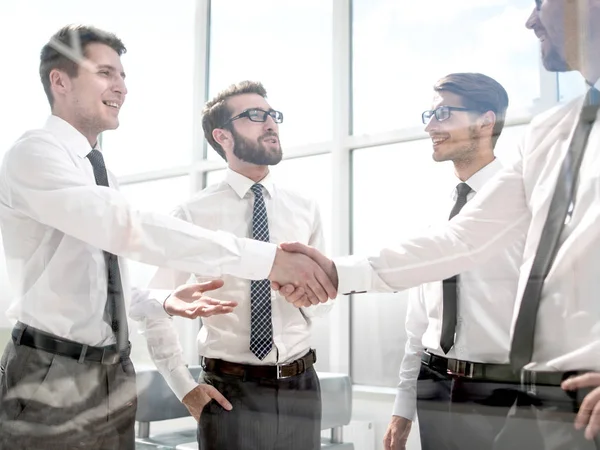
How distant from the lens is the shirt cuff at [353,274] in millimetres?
1142

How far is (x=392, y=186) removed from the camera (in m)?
1.14

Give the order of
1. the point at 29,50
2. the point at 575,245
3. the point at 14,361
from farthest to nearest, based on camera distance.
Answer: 1. the point at 29,50
2. the point at 14,361
3. the point at 575,245

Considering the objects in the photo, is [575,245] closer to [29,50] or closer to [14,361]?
[14,361]

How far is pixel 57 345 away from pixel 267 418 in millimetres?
442

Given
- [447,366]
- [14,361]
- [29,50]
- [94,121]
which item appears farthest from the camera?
[29,50]

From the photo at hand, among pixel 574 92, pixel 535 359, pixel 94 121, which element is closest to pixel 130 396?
pixel 94 121

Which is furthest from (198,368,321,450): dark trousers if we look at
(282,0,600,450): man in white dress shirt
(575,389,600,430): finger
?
(575,389,600,430): finger

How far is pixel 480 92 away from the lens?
1.05 meters

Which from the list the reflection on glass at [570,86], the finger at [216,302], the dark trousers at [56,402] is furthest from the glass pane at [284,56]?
the dark trousers at [56,402]

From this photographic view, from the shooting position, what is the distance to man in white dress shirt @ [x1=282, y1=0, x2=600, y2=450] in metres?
0.94

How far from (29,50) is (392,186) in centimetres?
98

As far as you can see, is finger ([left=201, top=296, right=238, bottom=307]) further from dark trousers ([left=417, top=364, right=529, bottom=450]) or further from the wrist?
dark trousers ([left=417, top=364, right=529, bottom=450])

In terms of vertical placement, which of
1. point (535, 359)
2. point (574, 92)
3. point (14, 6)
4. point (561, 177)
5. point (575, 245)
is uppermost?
point (14, 6)

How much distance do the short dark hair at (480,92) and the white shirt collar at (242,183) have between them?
394 mm
